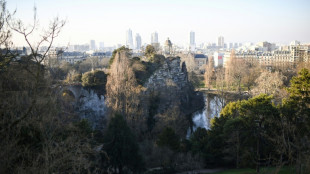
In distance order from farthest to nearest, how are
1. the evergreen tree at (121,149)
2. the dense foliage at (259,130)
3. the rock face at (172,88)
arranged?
the rock face at (172,88)
the evergreen tree at (121,149)
the dense foliage at (259,130)

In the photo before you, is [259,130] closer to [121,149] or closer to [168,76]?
[121,149]

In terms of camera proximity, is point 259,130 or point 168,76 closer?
point 259,130

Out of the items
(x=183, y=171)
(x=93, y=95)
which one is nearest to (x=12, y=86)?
(x=183, y=171)

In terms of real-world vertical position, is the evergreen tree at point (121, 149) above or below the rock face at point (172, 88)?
below

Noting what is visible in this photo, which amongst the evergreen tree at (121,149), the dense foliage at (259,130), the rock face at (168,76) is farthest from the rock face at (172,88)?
the evergreen tree at (121,149)

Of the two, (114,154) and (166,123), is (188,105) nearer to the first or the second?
(166,123)

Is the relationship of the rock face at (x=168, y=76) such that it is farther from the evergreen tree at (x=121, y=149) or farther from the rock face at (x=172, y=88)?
the evergreen tree at (x=121, y=149)

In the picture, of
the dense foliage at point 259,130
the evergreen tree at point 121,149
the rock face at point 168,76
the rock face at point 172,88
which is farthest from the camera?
the rock face at point 168,76

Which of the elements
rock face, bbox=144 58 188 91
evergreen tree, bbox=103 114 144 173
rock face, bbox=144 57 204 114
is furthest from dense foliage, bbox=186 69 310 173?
rock face, bbox=144 58 188 91

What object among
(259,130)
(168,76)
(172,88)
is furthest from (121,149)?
(168,76)

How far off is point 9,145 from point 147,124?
14507 mm

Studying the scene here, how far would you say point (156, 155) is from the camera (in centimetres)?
1348

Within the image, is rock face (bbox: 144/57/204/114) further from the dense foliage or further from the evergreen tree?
the evergreen tree

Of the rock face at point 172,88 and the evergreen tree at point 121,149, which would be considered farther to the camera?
the rock face at point 172,88
